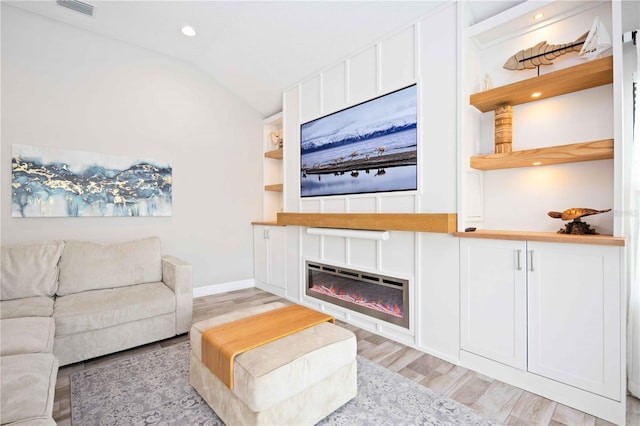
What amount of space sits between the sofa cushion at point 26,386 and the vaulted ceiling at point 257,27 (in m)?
3.11

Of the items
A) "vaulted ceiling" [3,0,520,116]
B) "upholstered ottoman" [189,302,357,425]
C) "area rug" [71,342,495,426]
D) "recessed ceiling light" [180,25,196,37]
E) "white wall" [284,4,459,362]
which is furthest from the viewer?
"recessed ceiling light" [180,25,196,37]

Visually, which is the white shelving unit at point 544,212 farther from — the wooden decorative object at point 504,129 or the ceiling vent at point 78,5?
the ceiling vent at point 78,5

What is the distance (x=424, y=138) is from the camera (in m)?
2.50

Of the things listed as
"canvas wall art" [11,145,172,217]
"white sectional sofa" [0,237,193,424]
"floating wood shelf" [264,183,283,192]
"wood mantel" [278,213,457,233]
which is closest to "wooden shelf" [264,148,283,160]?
"floating wood shelf" [264,183,283,192]

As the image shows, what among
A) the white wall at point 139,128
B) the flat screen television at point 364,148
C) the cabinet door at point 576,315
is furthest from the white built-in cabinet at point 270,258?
the cabinet door at point 576,315

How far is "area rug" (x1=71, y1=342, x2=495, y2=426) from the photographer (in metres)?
1.69

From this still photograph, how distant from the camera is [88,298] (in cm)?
255

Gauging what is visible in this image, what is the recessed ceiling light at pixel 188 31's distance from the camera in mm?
3297

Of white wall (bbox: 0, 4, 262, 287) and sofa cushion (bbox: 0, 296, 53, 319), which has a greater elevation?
white wall (bbox: 0, 4, 262, 287)

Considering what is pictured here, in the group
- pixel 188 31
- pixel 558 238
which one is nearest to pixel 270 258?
pixel 188 31

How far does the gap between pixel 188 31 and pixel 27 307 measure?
305cm

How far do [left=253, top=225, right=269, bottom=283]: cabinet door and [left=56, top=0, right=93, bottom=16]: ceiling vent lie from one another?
3028 mm

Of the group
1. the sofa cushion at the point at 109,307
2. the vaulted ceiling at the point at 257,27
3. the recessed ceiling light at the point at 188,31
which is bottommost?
the sofa cushion at the point at 109,307

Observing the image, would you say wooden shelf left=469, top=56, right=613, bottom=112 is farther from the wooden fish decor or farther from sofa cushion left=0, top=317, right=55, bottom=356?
sofa cushion left=0, top=317, right=55, bottom=356
